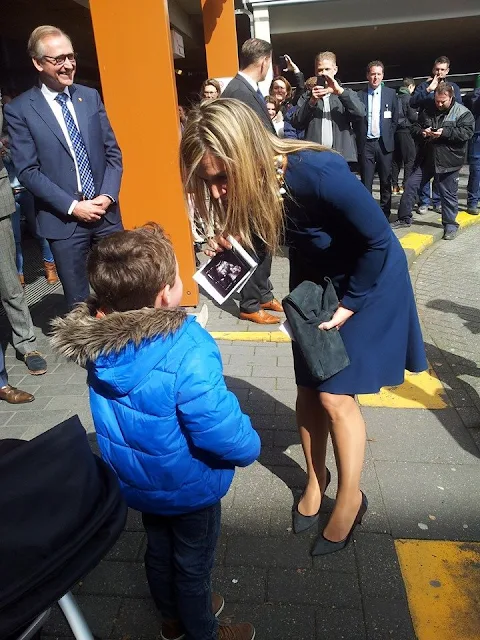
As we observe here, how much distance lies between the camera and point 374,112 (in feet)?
24.9

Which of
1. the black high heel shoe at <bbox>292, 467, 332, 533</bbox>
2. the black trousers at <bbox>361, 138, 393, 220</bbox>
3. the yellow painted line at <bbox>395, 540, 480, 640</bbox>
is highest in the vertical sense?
the black trousers at <bbox>361, 138, 393, 220</bbox>

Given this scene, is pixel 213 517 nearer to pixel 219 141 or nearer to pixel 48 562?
pixel 48 562

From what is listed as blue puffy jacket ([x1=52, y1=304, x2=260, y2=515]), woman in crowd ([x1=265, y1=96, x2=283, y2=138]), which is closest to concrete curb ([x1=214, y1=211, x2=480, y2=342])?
woman in crowd ([x1=265, y1=96, x2=283, y2=138])

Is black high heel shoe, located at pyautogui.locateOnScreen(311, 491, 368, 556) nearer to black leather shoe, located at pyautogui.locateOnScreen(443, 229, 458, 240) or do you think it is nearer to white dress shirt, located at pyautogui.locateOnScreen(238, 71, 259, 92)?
white dress shirt, located at pyautogui.locateOnScreen(238, 71, 259, 92)

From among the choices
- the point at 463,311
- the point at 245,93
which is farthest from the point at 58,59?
the point at 463,311

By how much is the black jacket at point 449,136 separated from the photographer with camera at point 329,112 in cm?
120

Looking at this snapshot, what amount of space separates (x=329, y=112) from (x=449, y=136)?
5.85 feet

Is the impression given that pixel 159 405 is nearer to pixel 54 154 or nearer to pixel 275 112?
pixel 54 154

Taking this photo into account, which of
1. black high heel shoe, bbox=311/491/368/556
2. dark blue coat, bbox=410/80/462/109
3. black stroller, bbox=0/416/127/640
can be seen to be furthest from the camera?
dark blue coat, bbox=410/80/462/109

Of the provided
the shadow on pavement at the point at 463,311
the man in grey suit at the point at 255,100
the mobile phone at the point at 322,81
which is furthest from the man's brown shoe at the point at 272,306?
the mobile phone at the point at 322,81

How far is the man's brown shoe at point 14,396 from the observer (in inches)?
141

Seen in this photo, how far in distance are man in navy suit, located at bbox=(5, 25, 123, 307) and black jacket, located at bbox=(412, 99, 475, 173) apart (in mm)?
5063

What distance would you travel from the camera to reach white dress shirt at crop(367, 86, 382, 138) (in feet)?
24.7

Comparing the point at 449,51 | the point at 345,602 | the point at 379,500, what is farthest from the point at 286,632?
the point at 449,51
